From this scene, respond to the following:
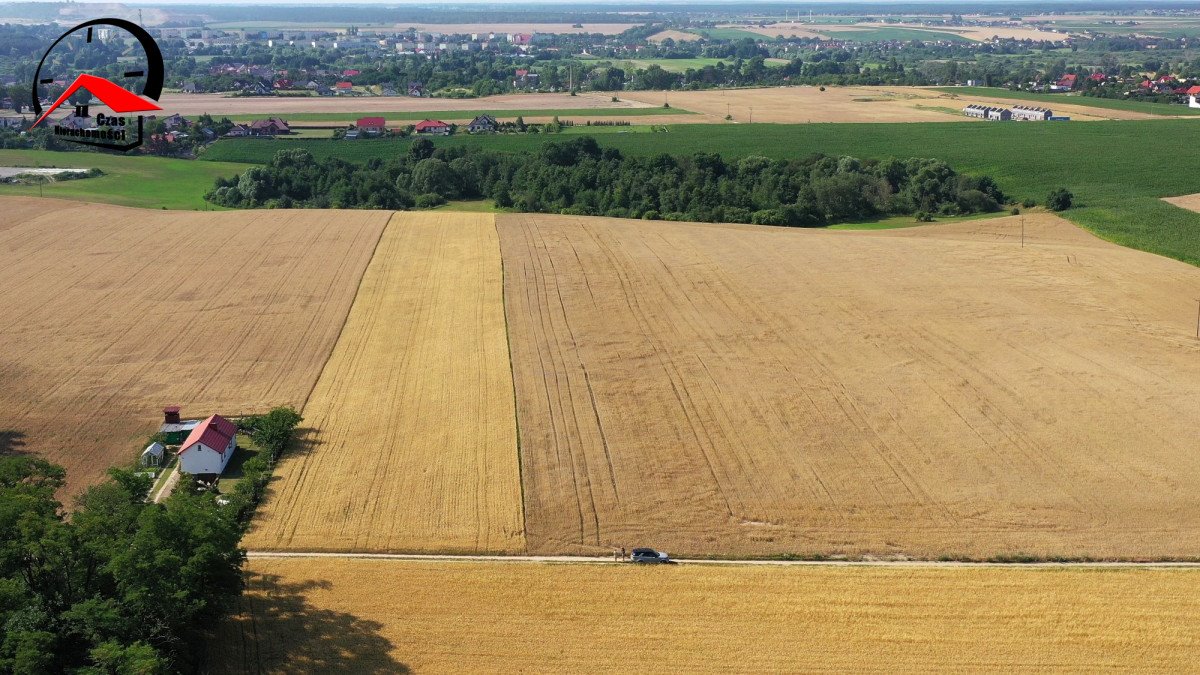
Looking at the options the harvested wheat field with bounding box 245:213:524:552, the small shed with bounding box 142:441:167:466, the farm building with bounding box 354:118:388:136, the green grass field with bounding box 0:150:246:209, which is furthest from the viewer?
the farm building with bounding box 354:118:388:136

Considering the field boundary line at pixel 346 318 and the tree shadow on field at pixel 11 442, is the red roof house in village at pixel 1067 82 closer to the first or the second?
the field boundary line at pixel 346 318

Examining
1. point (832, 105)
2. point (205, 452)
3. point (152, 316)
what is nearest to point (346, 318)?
point (152, 316)

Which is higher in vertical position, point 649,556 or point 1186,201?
point 1186,201

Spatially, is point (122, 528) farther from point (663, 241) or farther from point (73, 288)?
point (663, 241)

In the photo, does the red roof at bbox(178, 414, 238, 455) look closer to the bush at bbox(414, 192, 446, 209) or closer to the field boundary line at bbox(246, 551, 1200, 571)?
the field boundary line at bbox(246, 551, 1200, 571)

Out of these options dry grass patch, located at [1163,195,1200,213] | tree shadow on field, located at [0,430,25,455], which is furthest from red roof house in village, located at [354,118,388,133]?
tree shadow on field, located at [0,430,25,455]

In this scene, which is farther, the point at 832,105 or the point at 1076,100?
the point at 1076,100

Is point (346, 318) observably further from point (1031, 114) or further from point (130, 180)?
point (1031, 114)
